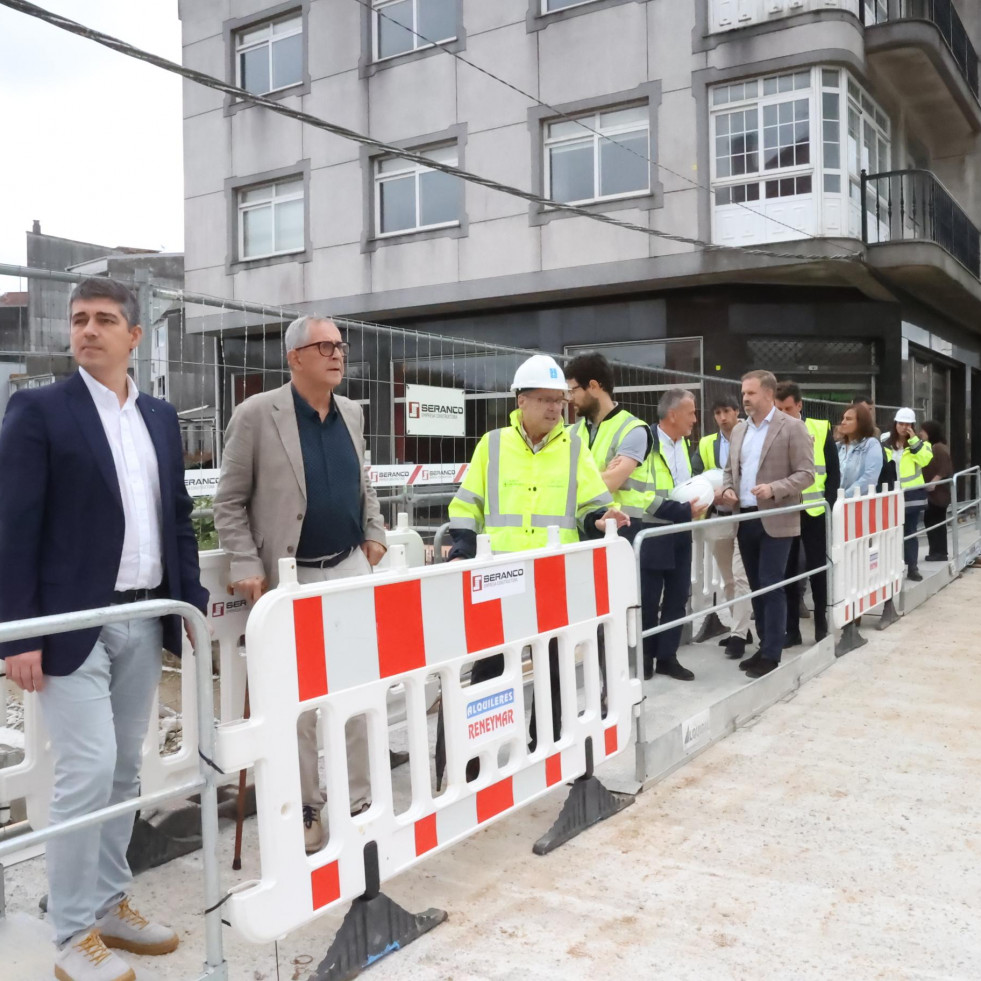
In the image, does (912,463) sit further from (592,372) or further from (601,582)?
(601,582)

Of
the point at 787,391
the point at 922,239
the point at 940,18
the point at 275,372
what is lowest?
the point at 787,391

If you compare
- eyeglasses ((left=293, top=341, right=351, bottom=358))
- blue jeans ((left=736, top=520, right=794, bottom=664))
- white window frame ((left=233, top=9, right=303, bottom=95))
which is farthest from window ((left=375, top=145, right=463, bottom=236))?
eyeglasses ((left=293, top=341, right=351, bottom=358))

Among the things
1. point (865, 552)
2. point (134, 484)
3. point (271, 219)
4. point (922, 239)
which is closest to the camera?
point (134, 484)

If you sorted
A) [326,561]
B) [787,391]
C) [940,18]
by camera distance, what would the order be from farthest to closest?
Result: [940,18]
[787,391]
[326,561]

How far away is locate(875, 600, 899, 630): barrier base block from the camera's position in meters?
8.20

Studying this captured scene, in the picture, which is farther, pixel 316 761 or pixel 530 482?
pixel 530 482

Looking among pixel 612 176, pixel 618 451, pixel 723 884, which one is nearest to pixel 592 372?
pixel 618 451

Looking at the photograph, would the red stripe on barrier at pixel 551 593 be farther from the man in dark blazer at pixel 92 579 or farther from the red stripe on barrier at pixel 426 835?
the man in dark blazer at pixel 92 579

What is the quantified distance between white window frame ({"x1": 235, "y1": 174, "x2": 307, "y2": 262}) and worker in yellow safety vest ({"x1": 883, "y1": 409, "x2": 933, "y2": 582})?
1189 cm

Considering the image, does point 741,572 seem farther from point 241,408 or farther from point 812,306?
point 812,306

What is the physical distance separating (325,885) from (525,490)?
1.96 m

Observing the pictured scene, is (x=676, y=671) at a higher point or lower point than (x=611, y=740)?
lower

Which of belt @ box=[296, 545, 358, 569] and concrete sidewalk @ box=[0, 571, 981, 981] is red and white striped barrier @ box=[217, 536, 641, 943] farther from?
belt @ box=[296, 545, 358, 569]

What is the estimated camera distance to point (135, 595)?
2.88 meters
